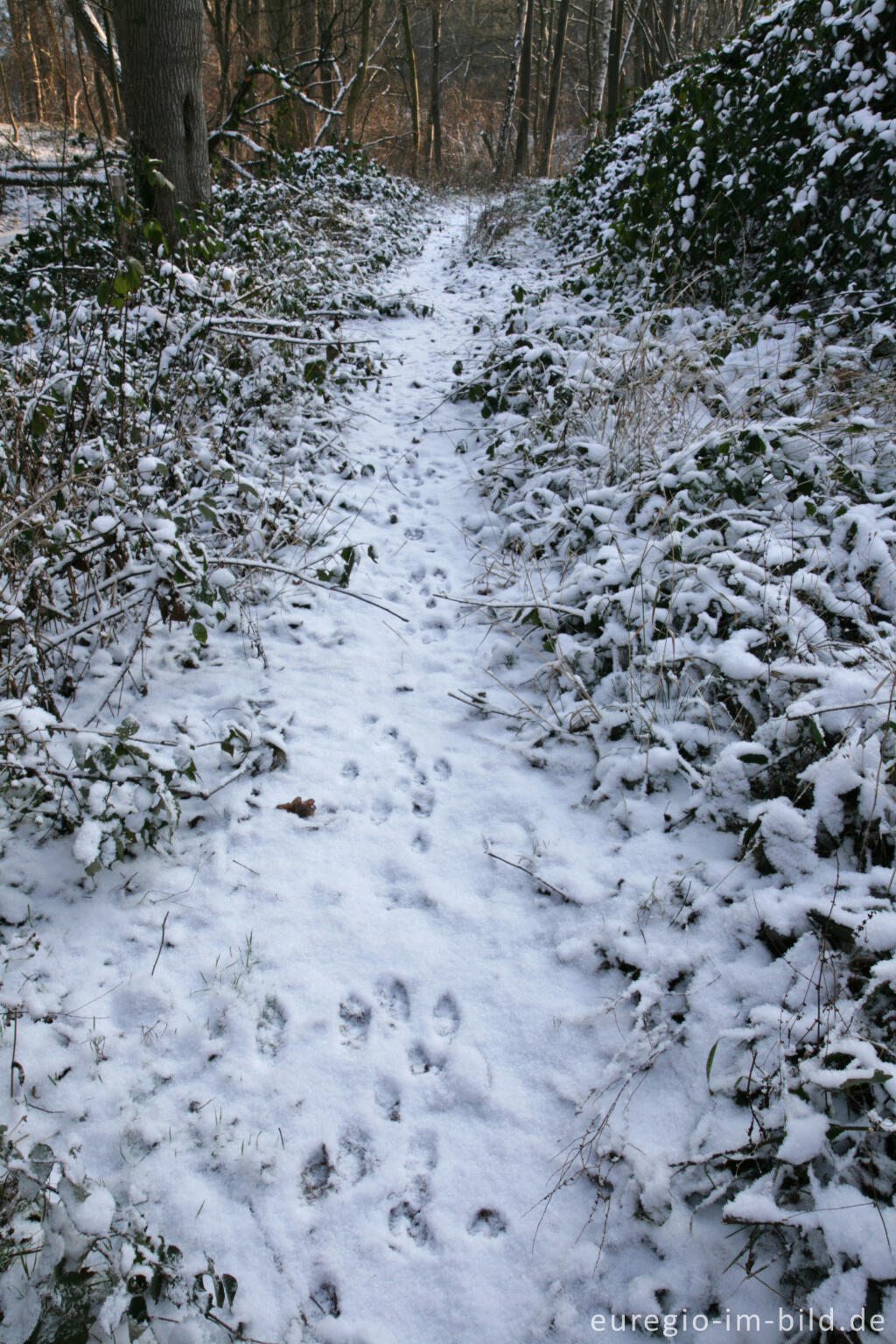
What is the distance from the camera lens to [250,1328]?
1.23 m

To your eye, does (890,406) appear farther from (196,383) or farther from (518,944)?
(196,383)

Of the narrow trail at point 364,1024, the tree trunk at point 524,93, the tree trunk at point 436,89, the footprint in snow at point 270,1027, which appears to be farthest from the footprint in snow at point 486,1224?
the tree trunk at point 436,89

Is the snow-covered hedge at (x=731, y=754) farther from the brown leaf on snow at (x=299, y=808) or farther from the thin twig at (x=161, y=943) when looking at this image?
the thin twig at (x=161, y=943)

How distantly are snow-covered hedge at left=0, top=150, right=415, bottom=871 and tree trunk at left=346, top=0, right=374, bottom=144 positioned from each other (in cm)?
1131

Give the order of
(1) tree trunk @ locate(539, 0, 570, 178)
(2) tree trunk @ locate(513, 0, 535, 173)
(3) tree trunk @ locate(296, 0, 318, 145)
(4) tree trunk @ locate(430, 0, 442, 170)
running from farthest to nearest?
(4) tree trunk @ locate(430, 0, 442, 170) → (2) tree trunk @ locate(513, 0, 535, 173) → (1) tree trunk @ locate(539, 0, 570, 178) → (3) tree trunk @ locate(296, 0, 318, 145)

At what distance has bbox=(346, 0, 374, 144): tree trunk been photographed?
13242 mm

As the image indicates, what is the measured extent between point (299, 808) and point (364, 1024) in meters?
0.76

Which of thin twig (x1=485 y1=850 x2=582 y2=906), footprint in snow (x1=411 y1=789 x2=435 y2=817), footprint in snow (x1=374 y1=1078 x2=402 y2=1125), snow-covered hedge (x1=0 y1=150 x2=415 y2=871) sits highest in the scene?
snow-covered hedge (x1=0 y1=150 x2=415 y2=871)

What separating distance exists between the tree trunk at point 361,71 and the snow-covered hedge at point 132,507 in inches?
445

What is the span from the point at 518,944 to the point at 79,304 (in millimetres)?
3609

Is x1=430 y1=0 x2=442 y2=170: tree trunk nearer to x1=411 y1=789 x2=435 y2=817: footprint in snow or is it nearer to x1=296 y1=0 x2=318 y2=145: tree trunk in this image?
x1=296 y1=0 x2=318 y2=145: tree trunk

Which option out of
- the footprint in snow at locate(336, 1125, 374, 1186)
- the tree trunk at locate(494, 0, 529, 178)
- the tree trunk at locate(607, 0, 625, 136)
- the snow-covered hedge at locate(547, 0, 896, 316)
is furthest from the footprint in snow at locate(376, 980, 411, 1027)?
the tree trunk at locate(494, 0, 529, 178)

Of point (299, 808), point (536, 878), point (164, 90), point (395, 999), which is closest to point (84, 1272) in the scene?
point (395, 999)

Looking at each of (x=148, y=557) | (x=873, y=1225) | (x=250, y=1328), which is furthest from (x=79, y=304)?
(x=873, y=1225)
